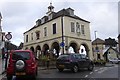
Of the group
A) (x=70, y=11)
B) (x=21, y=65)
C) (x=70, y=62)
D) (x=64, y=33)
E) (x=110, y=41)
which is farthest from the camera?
(x=110, y=41)

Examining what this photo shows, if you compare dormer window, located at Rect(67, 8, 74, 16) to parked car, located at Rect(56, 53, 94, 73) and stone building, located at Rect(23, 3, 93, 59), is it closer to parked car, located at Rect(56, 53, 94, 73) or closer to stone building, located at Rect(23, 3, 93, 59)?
stone building, located at Rect(23, 3, 93, 59)

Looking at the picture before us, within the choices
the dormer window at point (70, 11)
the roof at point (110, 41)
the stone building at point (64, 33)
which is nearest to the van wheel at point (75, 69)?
the stone building at point (64, 33)

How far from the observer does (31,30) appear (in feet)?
176

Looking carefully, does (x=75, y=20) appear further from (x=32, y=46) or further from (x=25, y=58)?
(x=25, y=58)

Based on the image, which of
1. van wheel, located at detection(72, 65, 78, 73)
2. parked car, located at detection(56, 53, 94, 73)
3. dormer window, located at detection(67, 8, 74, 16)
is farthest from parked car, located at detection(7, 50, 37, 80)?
dormer window, located at detection(67, 8, 74, 16)

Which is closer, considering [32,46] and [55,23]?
[55,23]

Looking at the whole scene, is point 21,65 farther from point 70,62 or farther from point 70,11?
point 70,11

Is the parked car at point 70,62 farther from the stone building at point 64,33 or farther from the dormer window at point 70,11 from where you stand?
the dormer window at point 70,11

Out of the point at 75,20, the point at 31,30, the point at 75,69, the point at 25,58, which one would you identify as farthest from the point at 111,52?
the point at 25,58

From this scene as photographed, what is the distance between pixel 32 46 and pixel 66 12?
44.5 feet

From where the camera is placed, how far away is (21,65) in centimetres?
1368

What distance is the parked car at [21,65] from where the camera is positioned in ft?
44.9

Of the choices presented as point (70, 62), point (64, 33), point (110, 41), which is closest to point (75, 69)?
point (70, 62)

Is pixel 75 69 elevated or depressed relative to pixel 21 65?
depressed
